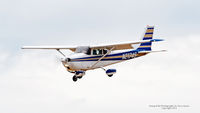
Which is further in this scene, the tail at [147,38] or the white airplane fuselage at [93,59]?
the tail at [147,38]

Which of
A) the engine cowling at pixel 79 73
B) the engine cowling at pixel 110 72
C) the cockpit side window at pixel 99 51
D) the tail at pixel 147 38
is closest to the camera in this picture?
the engine cowling at pixel 79 73

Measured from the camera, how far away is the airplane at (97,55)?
32.4m

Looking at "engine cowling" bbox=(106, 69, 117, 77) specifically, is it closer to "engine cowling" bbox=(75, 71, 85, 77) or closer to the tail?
"engine cowling" bbox=(75, 71, 85, 77)

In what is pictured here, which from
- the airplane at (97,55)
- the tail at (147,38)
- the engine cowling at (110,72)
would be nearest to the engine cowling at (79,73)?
the airplane at (97,55)

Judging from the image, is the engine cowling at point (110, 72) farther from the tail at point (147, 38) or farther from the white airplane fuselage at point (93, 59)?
the tail at point (147, 38)

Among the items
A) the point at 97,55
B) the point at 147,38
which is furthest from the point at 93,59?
Result: the point at 147,38

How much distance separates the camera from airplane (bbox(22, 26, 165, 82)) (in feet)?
106

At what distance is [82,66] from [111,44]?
2690 mm

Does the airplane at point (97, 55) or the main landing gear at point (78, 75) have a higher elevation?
the airplane at point (97, 55)

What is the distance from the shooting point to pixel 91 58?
33656mm

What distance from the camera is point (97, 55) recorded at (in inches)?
1341

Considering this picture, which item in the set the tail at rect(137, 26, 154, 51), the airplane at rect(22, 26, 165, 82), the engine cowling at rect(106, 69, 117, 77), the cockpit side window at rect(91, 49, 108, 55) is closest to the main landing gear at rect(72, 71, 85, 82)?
the airplane at rect(22, 26, 165, 82)

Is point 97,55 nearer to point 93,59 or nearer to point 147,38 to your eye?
point 93,59

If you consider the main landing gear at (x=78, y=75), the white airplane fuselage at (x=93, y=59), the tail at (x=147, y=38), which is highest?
the tail at (x=147, y=38)
